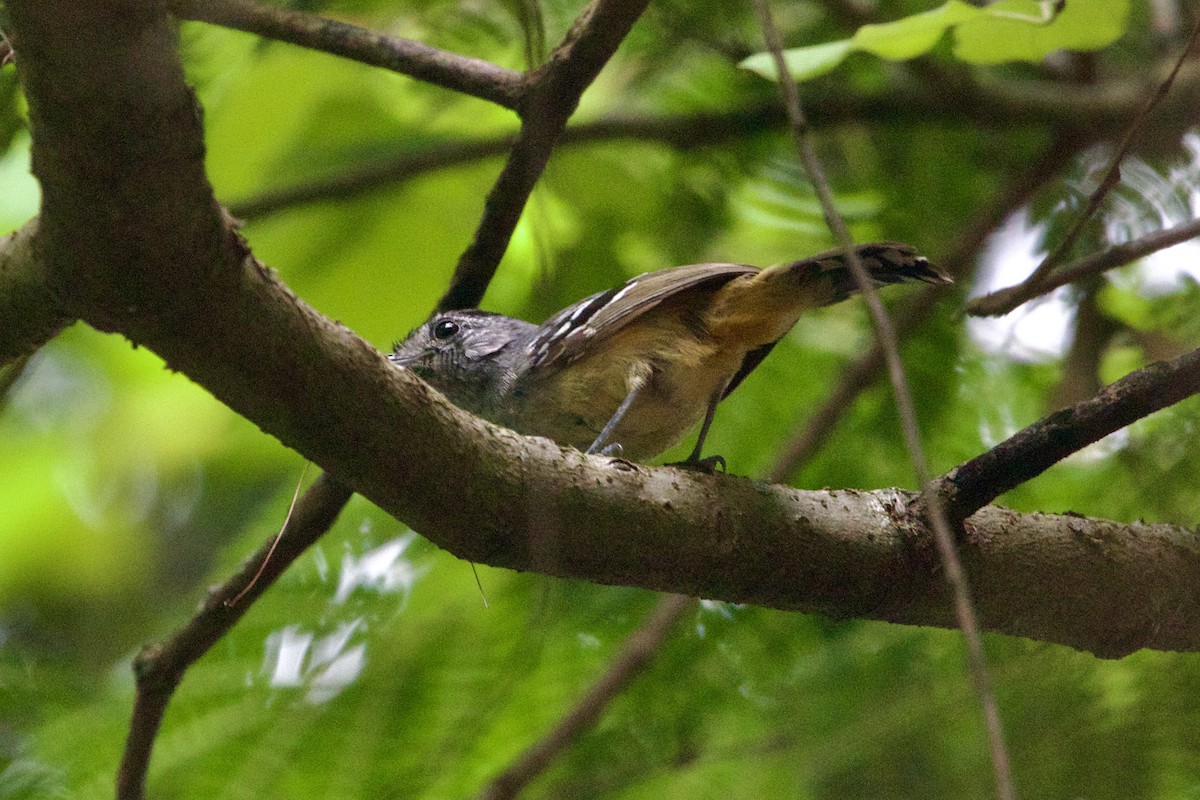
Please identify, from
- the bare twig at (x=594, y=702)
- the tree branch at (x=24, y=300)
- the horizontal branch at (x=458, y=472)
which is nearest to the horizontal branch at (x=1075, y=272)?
the horizontal branch at (x=458, y=472)

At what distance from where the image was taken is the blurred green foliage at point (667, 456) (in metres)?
3.35

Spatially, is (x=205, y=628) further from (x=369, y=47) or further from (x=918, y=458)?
(x=918, y=458)

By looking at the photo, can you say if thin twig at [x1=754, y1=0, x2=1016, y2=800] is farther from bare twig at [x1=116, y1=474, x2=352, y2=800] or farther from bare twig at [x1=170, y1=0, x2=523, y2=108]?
bare twig at [x1=116, y1=474, x2=352, y2=800]

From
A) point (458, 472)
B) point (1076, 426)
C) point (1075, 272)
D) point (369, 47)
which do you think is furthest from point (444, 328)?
point (1076, 426)

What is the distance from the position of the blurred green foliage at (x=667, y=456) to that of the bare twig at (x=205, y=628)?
1.89ft

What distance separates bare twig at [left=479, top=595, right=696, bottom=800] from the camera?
3.56 meters

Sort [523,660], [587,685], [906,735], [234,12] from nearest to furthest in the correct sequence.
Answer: [234,12]
[906,735]
[523,660]
[587,685]

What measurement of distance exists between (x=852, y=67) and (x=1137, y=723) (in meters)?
3.12

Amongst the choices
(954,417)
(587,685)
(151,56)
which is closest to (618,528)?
(151,56)

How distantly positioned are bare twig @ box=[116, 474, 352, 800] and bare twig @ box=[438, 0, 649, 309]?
2.45 feet

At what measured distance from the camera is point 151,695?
9.64 feet

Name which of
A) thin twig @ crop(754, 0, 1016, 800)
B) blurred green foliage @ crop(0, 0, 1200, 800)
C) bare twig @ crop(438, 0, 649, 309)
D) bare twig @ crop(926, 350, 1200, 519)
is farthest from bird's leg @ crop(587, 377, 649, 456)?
thin twig @ crop(754, 0, 1016, 800)

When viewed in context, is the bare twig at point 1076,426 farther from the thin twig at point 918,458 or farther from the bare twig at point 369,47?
the bare twig at point 369,47

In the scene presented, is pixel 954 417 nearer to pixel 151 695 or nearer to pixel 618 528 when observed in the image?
pixel 618 528
